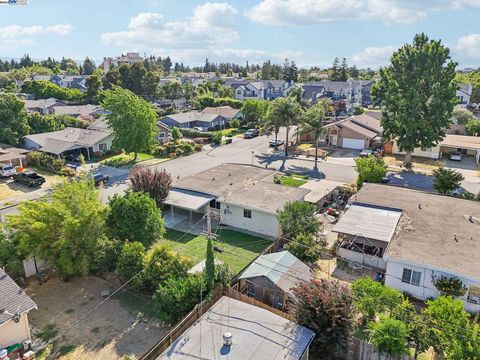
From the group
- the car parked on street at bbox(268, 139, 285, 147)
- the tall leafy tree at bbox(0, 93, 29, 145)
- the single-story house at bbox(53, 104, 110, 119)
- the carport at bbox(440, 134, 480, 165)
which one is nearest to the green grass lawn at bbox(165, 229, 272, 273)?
the car parked on street at bbox(268, 139, 285, 147)

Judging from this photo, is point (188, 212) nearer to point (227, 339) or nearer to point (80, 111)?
point (227, 339)

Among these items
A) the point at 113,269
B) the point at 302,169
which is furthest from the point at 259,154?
the point at 113,269

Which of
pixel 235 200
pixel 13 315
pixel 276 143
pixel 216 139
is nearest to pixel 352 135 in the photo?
pixel 276 143

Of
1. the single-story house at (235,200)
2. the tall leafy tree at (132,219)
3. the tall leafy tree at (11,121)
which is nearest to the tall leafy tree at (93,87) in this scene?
the tall leafy tree at (11,121)

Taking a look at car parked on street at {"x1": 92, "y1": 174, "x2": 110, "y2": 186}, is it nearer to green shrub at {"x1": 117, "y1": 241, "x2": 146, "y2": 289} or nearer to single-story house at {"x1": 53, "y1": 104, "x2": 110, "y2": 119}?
green shrub at {"x1": 117, "y1": 241, "x2": 146, "y2": 289}

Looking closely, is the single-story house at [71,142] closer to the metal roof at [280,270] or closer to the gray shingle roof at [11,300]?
the gray shingle roof at [11,300]
